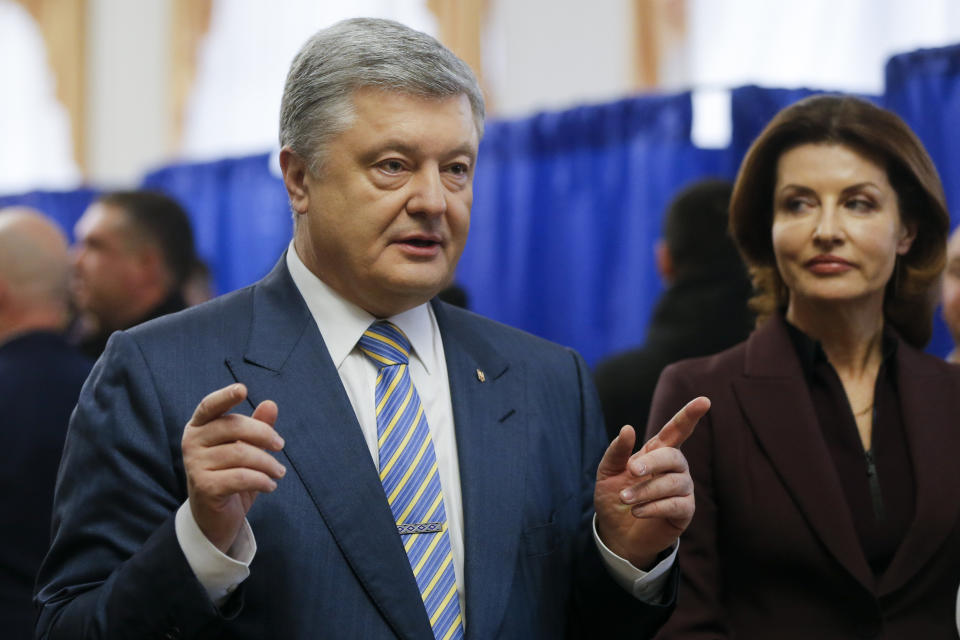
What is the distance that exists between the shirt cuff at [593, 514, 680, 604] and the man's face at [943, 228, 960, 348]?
1461 mm

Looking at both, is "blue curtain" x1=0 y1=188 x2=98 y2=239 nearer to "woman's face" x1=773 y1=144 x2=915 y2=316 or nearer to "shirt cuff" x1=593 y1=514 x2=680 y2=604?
"woman's face" x1=773 y1=144 x2=915 y2=316

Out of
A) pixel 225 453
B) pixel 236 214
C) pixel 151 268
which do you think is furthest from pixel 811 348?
pixel 236 214

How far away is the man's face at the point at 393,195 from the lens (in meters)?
1.70

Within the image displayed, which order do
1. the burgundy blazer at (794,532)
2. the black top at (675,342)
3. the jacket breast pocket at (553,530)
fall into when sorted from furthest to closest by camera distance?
1. the black top at (675,342)
2. the burgundy blazer at (794,532)
3. the jacket breast pocket at (553,530)

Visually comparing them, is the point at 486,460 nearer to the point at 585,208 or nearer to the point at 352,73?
the point at 352,73

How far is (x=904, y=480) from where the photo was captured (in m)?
2.09

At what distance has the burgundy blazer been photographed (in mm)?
1986

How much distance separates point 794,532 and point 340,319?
0.87 metres

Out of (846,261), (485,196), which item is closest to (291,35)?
(485,196)

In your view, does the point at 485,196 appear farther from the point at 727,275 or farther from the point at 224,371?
the point at 224,371

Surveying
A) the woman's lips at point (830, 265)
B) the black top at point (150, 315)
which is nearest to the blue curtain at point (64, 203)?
the black top at point (150, 315)

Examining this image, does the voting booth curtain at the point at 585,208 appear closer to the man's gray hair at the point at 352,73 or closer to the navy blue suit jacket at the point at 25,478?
the navy blue suit jacket at the point at 25,478

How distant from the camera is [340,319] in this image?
5.90 feet

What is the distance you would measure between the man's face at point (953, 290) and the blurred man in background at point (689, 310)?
0.48 meters
